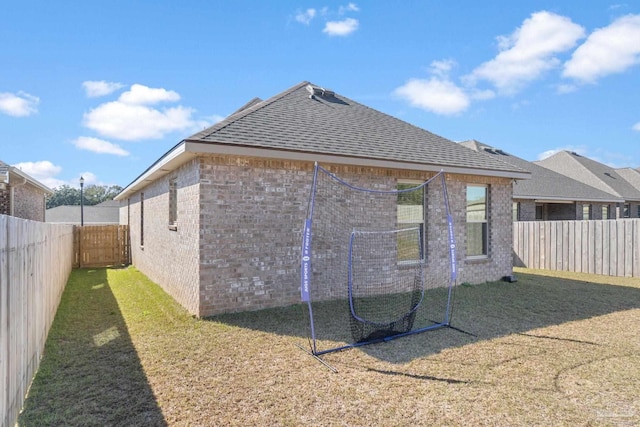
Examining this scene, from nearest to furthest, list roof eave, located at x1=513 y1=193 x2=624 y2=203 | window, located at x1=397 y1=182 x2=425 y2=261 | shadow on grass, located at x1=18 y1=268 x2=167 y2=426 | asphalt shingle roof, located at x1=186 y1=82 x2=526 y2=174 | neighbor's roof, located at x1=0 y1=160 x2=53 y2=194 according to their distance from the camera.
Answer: shadow on grass, located at x1=18 y1=268 x2=167 y2=426 < asphalt shingle roof, located at x1=186 y1=82 x2=526 y2=174 < window, located at x1=397 y1=182 x2=425 y2=261 < neighbor's roof, located at x1=0 y1=160 x2=53 y2=194 < roof eave, located at x1=513 y1=193 x2=624 y2=203

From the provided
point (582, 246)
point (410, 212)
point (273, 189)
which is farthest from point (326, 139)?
point (582, 246)

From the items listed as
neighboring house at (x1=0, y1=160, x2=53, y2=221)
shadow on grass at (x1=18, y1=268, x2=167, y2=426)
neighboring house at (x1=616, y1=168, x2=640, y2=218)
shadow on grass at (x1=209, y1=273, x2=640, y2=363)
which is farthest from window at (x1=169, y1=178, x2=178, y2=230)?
neighboring house at (x1=616, y1=168, x2=640, y2=218)

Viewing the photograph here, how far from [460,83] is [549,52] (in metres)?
2.84

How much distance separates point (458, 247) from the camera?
892cm

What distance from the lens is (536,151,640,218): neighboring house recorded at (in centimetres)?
2350

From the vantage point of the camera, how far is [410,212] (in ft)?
27.3

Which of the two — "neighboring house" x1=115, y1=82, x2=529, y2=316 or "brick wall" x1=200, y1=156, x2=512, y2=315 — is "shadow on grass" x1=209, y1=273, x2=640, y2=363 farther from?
"neighboring house" x1=115, y1=82, x2=529, y2=316

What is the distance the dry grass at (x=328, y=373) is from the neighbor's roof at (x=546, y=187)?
12.3 meters

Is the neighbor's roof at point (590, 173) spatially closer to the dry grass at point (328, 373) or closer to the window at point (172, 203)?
the dry grass at point (328, 373)

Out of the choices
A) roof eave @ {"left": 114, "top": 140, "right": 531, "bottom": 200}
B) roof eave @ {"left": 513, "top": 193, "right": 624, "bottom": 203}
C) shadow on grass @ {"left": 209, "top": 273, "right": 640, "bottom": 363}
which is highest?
roof eave @ {"left": 114, "top": 140, "right": 531, "bottom": 200}

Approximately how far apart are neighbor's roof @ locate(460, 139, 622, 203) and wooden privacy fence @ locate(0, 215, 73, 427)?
1805 cm

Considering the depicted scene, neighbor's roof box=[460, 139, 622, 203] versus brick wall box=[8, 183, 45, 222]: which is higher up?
neighbor's roof box=[460, 139, 622, 203]

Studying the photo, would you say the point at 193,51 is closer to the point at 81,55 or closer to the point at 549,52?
the point at 81,55

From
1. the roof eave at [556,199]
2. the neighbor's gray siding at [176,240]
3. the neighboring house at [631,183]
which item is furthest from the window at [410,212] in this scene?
the neighboring house at [631,183]
